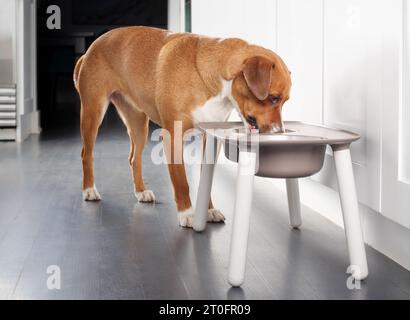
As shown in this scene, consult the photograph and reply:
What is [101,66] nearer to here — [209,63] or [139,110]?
[139,110]

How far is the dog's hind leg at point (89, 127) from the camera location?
2.66 metres

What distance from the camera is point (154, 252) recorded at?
190cm

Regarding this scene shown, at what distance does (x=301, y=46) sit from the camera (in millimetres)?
2439

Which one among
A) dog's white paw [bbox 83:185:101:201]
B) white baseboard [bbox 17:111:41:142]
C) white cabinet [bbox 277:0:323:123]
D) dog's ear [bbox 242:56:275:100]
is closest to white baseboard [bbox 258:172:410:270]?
white cabinet [bbox 277:0:323:123]

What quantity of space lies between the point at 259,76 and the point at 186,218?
2.01 ft

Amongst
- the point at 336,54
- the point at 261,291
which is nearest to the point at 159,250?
the point at 261,291

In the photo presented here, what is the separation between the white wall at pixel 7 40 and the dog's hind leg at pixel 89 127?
2.80 meters

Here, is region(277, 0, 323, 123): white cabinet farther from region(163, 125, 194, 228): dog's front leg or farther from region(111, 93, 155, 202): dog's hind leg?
region(111, 93, 155, 202): dog's hind leg

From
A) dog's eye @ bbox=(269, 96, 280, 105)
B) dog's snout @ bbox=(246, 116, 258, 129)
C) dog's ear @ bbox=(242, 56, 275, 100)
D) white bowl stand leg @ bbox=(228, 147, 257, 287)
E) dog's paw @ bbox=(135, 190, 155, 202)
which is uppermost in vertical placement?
dog's ear @ bbox=(242, 56, 275, 100)

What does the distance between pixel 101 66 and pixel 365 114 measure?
4.02 ft

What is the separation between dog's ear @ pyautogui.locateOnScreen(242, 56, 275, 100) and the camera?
6.10 ft

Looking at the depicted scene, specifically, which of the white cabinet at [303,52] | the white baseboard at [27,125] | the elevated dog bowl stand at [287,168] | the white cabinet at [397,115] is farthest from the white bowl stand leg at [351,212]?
the white baseboard at [27,125]

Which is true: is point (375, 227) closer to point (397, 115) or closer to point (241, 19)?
point (397, 115)

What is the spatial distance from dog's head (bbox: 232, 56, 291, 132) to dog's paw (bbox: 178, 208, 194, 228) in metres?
0.45
